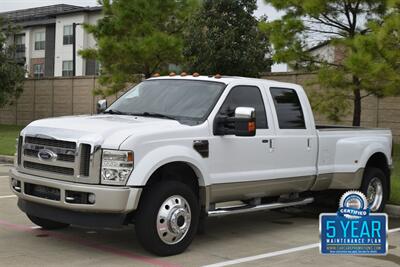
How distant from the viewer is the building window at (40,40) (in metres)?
60.7

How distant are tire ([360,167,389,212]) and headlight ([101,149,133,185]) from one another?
437 cm

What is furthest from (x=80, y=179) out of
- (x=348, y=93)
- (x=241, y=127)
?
(x=348, y=93)

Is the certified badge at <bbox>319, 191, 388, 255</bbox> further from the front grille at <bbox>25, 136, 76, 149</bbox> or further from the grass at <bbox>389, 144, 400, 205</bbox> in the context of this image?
the grass at <bbox>389, 144, 400, 205</bbox>

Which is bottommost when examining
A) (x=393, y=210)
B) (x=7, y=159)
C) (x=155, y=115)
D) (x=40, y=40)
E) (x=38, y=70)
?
(x=7, y=159)

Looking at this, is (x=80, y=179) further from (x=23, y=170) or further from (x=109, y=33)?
(x=109, y=33)

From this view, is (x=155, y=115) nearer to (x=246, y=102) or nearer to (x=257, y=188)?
(x=246, y=102)

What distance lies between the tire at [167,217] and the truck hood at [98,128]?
24.8 inches

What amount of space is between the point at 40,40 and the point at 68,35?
5.43 metres

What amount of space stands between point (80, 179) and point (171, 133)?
1.06 metres

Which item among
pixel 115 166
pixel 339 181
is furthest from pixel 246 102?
pixel 115 166

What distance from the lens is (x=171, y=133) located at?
21.2 feet

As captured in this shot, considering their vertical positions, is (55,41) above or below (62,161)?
above

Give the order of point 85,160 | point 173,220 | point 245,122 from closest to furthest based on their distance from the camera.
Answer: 1. point 85,160
2. point 173,220
3. point 245,122

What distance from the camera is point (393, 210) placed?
9.55 metres
